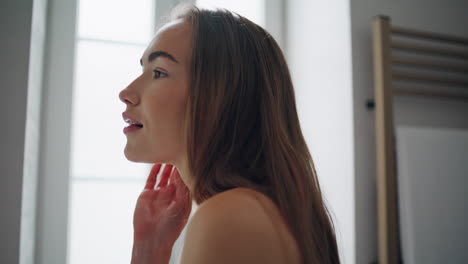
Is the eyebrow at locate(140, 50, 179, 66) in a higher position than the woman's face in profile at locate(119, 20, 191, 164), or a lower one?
higher

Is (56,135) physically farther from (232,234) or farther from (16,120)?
(232,234)

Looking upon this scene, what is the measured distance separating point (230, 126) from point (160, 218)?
29 cm

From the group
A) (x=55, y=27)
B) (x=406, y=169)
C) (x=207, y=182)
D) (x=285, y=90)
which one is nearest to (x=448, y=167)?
(x=406, y=169)

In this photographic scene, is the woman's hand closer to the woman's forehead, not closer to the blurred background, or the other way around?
the woman's forehead

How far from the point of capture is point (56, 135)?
121 cm

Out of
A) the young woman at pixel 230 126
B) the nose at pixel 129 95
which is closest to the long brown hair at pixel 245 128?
the young woman at pixel 230 126

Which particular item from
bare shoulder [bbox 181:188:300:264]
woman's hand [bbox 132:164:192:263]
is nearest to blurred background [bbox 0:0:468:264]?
woman's hand [bbox 132:164:192:263]

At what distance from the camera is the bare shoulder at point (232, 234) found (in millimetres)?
399

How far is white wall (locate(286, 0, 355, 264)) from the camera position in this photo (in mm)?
1138

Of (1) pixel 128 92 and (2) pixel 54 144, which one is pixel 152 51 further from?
(2) pixel 54 144

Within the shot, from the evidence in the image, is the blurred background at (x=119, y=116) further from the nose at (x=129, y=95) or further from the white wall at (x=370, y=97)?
Answer: the nose at (x=129, y=95)

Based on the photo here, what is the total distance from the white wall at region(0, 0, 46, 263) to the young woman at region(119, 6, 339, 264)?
0.51 meters

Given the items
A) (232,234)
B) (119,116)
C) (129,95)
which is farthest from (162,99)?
(119,116)

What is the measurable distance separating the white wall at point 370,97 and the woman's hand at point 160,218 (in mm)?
618
